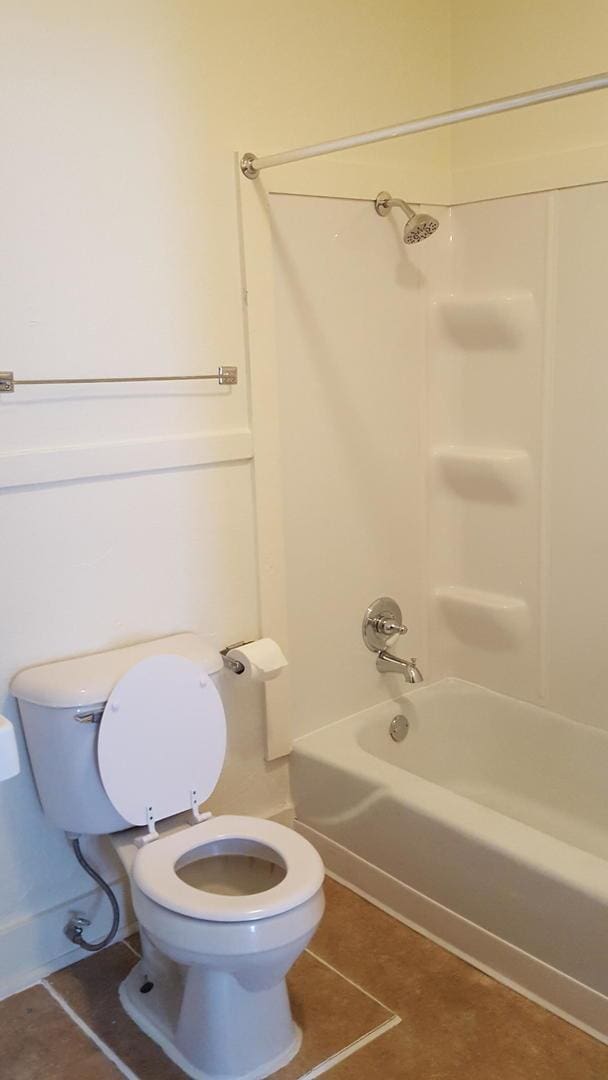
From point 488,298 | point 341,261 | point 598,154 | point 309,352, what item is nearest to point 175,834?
point 309,352

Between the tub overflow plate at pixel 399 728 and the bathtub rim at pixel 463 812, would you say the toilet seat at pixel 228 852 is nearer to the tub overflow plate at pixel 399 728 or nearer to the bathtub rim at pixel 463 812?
the bathtub rim at pixel 463 812

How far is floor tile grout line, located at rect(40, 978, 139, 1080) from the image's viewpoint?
1.81 metres

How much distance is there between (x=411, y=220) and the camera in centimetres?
220

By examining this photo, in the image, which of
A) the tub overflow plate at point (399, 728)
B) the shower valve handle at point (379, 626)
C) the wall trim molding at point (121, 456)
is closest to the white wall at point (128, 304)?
the wall trim molding at point (121, 456)

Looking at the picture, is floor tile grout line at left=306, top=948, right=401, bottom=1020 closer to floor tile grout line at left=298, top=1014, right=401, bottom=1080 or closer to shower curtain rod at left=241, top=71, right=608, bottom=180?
floor tile grout line at left=298, top=1014, right=401, bottom=1080

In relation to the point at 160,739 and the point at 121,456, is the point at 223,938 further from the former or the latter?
the point at 121,456

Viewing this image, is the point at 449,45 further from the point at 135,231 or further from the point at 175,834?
the point at 175,834

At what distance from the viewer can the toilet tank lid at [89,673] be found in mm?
1830

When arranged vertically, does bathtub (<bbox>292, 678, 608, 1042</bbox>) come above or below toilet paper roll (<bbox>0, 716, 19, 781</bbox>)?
below

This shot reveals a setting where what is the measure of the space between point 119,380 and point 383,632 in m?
1.10

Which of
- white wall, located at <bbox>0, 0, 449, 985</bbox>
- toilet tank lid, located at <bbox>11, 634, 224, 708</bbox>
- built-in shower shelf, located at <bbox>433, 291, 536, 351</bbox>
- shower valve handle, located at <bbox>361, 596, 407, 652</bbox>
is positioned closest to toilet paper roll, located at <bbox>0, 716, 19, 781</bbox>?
toilet tank lid, located at <bbox>11, 634, 224, 708</bbox>

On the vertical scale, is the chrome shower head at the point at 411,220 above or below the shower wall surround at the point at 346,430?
above

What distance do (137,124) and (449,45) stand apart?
3.45 feet

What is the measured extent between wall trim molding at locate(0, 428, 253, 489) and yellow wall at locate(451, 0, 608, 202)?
101 cm
